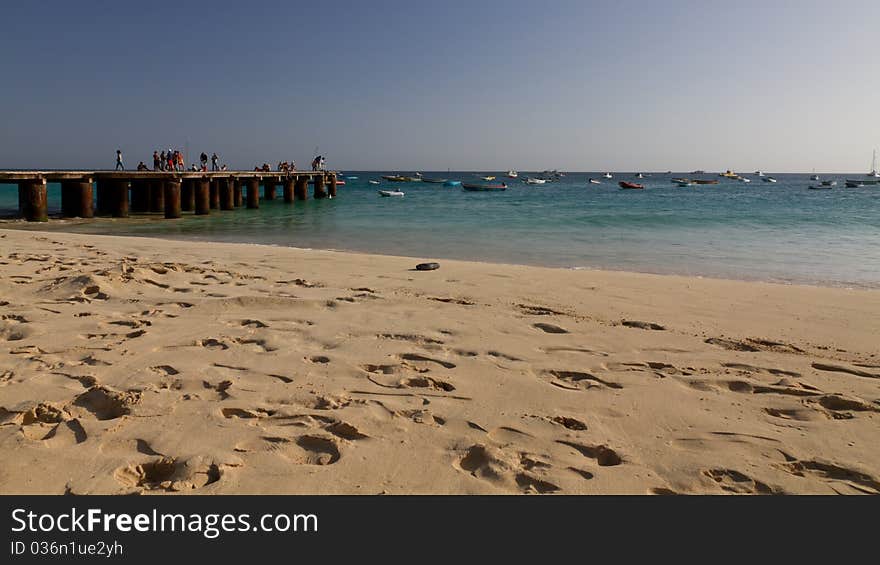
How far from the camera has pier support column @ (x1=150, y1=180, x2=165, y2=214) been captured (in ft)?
96.0

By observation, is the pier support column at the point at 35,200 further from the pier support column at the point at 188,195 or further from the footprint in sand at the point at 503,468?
the footprint in sand at the point at 503,468

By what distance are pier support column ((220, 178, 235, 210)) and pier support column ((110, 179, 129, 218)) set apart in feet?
21.0

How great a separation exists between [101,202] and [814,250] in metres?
29.8

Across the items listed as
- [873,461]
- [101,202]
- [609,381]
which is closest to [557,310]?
[609,381]

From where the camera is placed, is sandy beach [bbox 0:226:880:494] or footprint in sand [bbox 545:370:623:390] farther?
footprint in sand [bbox 545:370:623:390]

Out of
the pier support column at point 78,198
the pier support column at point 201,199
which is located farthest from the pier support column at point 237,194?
the pier support column at point 78,198

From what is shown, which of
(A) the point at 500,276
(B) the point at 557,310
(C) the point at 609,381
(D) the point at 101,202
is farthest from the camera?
(D) the point at 101,202

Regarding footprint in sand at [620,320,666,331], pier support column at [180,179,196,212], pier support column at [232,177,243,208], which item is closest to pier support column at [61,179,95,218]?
pier support column at [180,179,196,212]

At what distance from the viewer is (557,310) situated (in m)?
6.97

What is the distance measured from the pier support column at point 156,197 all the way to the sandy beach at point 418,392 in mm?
23775

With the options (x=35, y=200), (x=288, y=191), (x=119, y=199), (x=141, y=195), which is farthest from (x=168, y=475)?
(x=288, y=191)

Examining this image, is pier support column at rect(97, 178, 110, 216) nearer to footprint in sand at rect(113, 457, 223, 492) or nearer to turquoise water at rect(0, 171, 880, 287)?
turquoise water at rect(0, 171, 880, 287)

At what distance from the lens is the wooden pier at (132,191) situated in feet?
72.0
